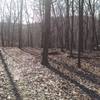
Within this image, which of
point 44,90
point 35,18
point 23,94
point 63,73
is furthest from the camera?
point 35,18

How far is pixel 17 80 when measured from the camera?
948 centimetres

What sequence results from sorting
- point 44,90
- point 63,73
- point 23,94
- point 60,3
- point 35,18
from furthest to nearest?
point 35,18 → point 60,3 → point 63,73 → point 44,90 → point 23,94

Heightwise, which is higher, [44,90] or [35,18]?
[35,18]

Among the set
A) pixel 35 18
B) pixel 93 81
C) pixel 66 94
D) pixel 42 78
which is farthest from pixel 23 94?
pixel 35 18

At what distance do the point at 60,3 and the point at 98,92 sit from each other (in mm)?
27249

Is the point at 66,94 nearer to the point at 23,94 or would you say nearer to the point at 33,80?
the point at 23,94

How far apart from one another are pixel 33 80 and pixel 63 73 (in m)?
2.31

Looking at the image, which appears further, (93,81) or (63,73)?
(63,73)

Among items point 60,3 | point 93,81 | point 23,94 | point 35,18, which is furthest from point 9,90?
point 35,18

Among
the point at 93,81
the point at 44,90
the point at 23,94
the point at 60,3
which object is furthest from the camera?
the point at 60,3

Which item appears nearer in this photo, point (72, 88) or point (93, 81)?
point (72, 88)

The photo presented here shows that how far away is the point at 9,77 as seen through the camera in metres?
10.0

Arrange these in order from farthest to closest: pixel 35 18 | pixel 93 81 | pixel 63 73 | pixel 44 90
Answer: pixel 35 18 < pixel 63 73 < pixel 93 81 < pixel 44 90

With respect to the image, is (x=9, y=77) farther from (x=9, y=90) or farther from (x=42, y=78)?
(x=9, y=90)
